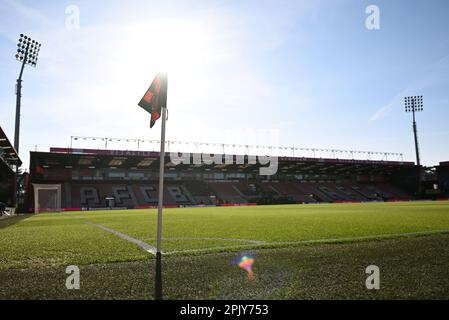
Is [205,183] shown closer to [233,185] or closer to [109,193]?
[233,185]

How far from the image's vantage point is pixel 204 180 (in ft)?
206

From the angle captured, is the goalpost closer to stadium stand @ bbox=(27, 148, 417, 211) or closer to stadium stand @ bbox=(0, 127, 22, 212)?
stadium stand @ bbox=(27, 148, 417, 211)

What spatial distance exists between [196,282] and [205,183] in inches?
2274

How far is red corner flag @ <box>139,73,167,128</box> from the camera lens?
6613 millimetres

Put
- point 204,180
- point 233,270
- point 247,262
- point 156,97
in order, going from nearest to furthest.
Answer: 1. point 233,270
2. point 247,262
3. point 156,97
4. point 204,180

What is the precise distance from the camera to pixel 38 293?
3838mm

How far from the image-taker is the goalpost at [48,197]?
141ft

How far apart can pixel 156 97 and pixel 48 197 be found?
1817 inches

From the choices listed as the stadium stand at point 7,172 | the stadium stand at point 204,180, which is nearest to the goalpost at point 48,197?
the stadium stand at point 204,180

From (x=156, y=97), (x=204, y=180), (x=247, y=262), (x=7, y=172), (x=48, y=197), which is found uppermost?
(x=156, y=97)

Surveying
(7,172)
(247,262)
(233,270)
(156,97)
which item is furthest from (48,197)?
(233,270)

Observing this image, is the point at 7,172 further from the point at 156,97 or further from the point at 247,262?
the point at 247,262

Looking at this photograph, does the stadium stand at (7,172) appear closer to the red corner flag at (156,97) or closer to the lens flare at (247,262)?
the red corner flag at (156,97)

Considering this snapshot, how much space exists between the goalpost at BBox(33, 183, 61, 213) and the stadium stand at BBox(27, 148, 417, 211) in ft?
2.41
